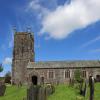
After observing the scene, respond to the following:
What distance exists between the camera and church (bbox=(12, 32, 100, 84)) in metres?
68.9

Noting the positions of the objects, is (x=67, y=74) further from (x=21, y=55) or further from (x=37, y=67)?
(x=21, y=55)

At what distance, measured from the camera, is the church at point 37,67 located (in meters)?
68.9

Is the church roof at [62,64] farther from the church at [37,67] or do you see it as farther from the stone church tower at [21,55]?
the stone church tower at [21,55]

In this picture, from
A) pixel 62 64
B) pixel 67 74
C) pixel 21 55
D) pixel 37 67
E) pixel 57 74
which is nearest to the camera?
pixel 67 74

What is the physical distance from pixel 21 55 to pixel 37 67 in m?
6.17

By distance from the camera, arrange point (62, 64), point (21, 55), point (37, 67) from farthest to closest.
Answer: point (21, 55) < point (37, 67) < point (62, 64)

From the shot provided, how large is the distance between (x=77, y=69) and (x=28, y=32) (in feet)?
59.4

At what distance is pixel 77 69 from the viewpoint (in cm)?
6869

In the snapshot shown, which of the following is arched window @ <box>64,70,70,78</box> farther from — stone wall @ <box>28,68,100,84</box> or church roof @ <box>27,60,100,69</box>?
church roof @ <box>27,60,100,69</box>

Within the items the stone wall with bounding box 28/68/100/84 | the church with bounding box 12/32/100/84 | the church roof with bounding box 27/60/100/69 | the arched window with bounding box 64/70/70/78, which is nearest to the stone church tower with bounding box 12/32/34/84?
the church with bounding box 12/32/100/84

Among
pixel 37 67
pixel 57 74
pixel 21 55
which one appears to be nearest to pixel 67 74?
pixel 57 74

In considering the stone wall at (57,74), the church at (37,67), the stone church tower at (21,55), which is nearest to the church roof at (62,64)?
the church at (37,67)

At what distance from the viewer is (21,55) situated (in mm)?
74750

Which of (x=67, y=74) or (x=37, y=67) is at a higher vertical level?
(x=37, y=67)
